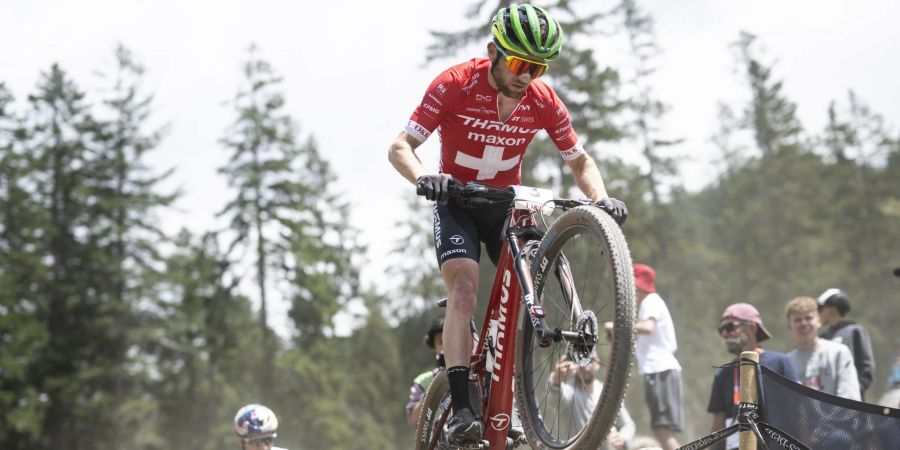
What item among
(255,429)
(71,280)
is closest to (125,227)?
(71,280)

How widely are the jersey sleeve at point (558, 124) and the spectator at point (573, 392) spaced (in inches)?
54.9

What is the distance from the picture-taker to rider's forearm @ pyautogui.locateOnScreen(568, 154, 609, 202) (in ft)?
17.9

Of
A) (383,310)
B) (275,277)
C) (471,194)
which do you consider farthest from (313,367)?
(471,194)

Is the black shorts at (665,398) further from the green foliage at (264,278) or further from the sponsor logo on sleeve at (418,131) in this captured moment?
the green foliage at (264,278)

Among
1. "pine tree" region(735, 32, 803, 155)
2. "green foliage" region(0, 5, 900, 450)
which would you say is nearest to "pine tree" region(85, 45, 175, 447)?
"green foliage" region(0, 5, 900, 450)

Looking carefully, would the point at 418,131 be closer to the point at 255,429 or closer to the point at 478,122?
the point at 478,122

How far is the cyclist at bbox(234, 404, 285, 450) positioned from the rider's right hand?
14.9 ft

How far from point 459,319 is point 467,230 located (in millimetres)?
533

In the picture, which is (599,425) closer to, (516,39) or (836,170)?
(516,39)

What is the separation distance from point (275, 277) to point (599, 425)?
38.3 m

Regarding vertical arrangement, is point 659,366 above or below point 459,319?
below

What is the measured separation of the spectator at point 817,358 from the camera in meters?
7.35

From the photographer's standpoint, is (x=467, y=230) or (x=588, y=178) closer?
(x=467, y=230)

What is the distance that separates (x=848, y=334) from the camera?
28.1 ft
